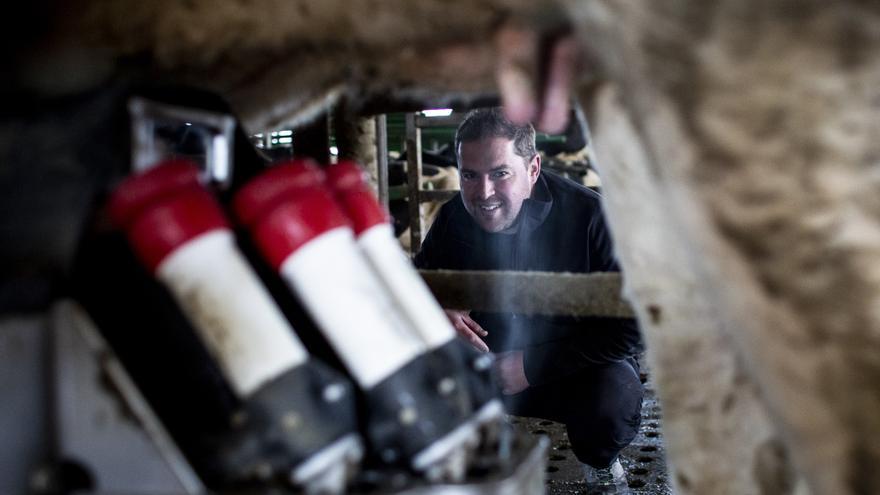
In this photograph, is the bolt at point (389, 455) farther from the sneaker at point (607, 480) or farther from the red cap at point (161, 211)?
the sneaker at point (607, 480)

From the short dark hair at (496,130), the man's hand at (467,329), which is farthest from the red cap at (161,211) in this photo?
the short dark hair at (496,130)

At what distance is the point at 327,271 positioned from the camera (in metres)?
0.68

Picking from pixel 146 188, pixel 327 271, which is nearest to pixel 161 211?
pixel 146 188

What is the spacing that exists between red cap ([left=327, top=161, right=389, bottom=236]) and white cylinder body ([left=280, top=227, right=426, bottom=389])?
0.09 metres

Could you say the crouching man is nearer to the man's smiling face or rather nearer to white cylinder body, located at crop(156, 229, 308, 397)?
the man's smiling face

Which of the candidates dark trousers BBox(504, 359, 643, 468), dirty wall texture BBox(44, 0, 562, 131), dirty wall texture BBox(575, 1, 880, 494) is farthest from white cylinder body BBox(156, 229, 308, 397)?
dark trousers BBox(504, 359, 643, 468)

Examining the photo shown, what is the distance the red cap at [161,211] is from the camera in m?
0.65

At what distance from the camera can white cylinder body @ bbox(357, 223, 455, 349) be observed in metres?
0.73

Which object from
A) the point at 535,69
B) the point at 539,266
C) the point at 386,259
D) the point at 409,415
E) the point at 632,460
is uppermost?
the point at 535,69

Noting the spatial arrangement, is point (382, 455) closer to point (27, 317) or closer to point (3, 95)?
point (27, 317)

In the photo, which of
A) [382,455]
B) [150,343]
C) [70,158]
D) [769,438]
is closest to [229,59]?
[70,158]

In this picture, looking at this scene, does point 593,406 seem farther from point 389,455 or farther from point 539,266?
point 389,455

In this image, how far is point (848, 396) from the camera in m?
0.59

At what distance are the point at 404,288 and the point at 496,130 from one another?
1.75m
